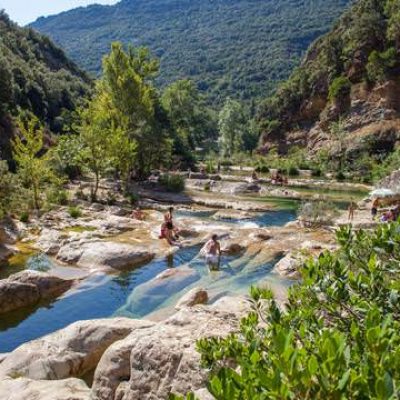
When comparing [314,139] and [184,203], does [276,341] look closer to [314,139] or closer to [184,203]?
[184,203]

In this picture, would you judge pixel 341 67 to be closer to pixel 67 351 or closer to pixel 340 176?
pixel 340 176

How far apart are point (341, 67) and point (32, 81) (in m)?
40.7

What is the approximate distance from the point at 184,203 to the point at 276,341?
3106cm

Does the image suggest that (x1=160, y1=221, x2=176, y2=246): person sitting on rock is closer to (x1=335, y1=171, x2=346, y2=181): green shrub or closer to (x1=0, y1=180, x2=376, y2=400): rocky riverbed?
(x1=0, y1=180, x2=376, y2=400): rocky riverbed

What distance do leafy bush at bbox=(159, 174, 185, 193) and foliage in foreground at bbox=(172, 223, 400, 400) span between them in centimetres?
3277

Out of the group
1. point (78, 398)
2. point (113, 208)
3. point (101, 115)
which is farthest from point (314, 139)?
point (78, 398)

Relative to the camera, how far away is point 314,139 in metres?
69.7

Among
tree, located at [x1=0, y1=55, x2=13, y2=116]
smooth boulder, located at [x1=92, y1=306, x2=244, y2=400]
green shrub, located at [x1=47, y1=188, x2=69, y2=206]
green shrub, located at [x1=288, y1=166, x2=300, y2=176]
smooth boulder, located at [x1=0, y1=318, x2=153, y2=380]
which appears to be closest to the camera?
smooth boulder, located at [x1=92, y1=306, x2=244, y2=400]

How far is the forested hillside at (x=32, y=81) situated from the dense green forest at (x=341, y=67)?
31.0 m

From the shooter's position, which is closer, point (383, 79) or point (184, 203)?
point (184, 203)

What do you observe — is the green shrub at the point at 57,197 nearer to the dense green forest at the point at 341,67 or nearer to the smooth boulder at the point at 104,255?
the smooth boulder at the point at 104,255

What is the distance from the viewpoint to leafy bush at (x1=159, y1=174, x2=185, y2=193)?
3694 centimetres

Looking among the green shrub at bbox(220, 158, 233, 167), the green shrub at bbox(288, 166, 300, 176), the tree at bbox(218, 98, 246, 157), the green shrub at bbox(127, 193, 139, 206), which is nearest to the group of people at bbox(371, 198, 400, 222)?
the green shrub at bbox(127, 193, 139, 206)

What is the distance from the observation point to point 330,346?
2.28 m
